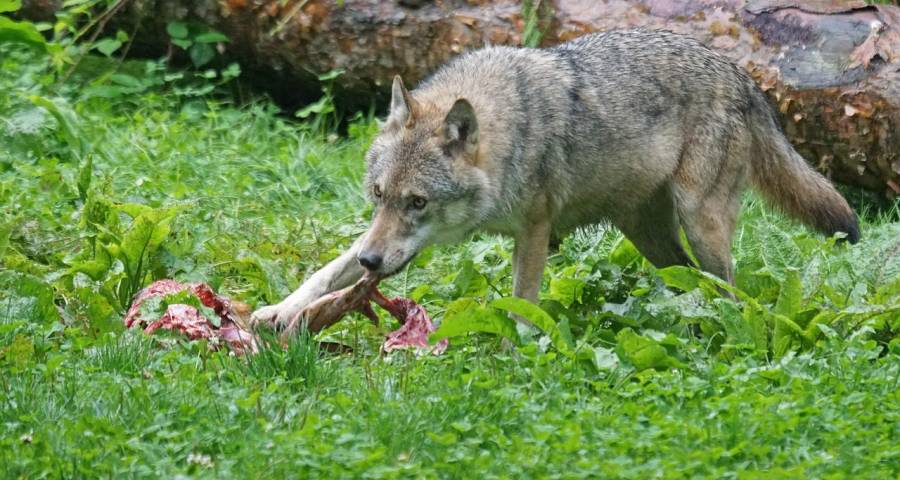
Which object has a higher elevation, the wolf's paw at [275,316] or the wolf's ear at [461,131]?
the wolf's ear at [461,131]

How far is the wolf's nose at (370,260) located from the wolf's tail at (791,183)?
2.31m

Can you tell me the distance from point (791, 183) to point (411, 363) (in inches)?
106

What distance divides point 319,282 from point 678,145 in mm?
1962

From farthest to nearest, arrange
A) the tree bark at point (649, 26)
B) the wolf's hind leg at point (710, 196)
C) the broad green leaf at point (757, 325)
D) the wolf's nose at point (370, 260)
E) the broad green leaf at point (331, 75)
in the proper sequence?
the broad green leaf at point (331, 75) → the tree bark at point (649, 26) → the wolf's hind leg at point (710, 196) → the wolf's nose at point (370, 260) → the broad green leaf at point (757, 325)

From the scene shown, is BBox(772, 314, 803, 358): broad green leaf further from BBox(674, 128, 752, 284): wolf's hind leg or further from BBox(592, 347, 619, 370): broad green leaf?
BBox(674, 128, 752, 284): wolf's hind leg

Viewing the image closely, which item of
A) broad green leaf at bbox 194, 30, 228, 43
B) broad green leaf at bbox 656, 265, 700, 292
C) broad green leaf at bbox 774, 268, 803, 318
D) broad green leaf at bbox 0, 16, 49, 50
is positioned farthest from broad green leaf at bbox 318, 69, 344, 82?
broad green leaf at bbox 774, 268, 803, 318

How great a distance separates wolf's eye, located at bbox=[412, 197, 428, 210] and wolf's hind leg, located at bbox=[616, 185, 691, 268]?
1.37 m

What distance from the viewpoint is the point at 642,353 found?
5293 millimetres

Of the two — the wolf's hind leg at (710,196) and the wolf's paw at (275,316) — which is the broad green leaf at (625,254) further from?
the wolf's paw at (275,316)

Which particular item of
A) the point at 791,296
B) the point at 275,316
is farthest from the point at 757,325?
the point at 275,316

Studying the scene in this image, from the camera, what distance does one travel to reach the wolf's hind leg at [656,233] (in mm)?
6957

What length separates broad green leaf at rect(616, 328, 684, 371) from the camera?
5.29 metres

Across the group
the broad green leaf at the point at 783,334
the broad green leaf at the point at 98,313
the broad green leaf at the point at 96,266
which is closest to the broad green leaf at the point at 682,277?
the broad green leaf at the point at 783,334

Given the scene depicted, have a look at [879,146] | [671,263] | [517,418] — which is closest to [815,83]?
[879,146]
